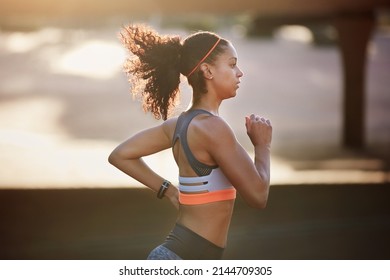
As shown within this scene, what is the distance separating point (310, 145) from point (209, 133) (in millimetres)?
17177

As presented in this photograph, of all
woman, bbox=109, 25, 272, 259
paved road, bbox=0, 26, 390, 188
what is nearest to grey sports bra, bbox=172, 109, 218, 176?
woman, bbox=109, 25, 272, 259

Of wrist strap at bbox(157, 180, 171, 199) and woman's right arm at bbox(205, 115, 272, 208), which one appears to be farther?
wrist strap at bbox(157, 180, 171, 199)

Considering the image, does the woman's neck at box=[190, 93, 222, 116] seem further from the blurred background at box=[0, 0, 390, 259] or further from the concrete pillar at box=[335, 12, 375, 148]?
the concrete pillar at box=[335, 12, 375, 148]

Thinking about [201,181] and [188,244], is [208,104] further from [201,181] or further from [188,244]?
[188,244]

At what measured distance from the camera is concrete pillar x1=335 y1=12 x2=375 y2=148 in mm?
16844

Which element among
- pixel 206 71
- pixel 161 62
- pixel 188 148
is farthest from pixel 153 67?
pixel 188 148

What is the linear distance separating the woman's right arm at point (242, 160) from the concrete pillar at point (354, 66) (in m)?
14.0

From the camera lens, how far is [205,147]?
317 centimetres

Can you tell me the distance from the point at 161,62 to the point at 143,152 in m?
0.34

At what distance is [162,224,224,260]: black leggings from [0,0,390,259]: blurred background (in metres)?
0.75

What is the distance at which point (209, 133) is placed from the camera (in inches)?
124

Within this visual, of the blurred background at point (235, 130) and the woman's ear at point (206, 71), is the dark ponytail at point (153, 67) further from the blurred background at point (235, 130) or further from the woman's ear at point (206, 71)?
the blurred background at point (235, 130)

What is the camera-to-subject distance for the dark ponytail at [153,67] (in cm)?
336

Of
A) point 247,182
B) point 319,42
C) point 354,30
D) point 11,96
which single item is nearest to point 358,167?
point 354,30
